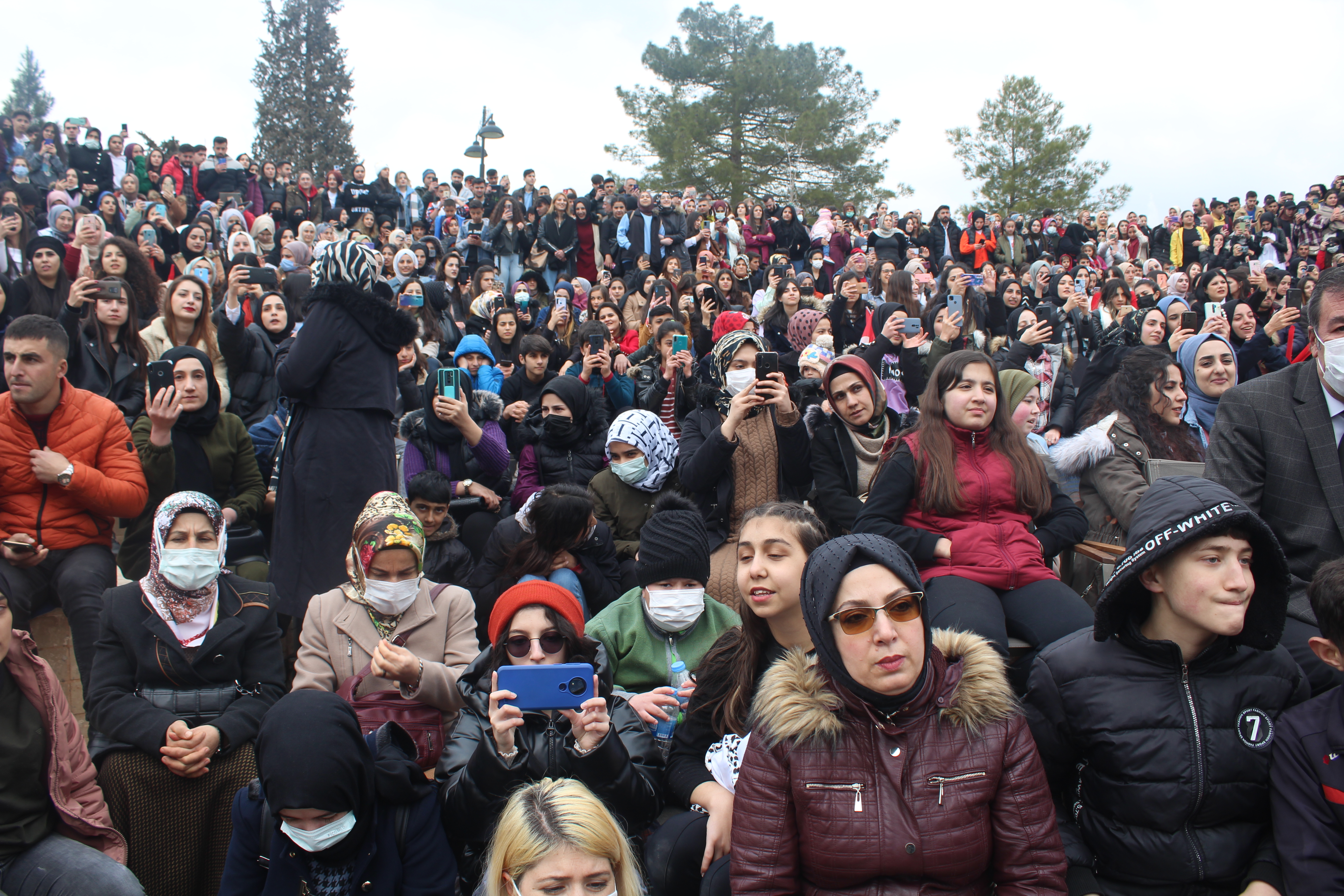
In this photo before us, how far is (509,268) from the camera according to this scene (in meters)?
13.8

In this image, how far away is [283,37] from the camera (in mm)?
42844

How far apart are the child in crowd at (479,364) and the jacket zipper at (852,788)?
15.1 feet

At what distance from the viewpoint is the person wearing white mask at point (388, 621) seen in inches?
129

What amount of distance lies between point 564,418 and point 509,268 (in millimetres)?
8817

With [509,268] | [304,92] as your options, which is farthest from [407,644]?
[304,92]

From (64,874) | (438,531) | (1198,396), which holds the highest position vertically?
(1198,396)

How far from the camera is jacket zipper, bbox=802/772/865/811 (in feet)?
6.91

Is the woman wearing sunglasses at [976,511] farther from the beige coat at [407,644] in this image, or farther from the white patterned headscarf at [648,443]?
the beige coat at [407,644]

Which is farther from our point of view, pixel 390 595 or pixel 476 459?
pixel 476 459

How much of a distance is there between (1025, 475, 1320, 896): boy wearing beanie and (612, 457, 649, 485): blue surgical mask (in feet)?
9.44

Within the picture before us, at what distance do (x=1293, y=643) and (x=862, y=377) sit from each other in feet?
7.30

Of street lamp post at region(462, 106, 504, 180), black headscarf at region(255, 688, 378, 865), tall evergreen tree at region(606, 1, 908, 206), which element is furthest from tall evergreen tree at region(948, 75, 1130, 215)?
black headscarf at region(255, 688, 378, 865)

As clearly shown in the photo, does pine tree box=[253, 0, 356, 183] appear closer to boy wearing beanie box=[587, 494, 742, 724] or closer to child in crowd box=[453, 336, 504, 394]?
child in crowd box=[453, 336, 504, 394]

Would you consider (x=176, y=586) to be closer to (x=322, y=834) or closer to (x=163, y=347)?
(x=322, y=834)
